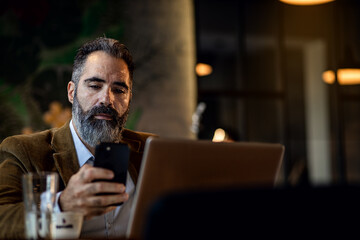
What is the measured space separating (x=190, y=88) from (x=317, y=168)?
2.55m

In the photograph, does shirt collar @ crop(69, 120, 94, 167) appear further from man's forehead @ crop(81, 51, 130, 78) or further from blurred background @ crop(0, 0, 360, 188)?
blurred background @ crop(0, 0, 360, 188)

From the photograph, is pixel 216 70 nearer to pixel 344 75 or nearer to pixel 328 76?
pixel 328 76

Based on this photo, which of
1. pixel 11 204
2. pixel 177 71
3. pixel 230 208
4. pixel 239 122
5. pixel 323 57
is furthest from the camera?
pixel 323 57

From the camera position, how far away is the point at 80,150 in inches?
80.4

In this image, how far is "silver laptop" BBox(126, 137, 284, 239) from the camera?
3.62 feet

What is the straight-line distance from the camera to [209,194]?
582 millimetres

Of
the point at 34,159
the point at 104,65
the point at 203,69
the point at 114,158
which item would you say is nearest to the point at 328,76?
the point at 203,69

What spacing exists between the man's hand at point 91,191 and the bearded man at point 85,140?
7cm

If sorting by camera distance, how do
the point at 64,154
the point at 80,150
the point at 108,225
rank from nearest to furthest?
1. the point at 108,225
2. the point at 64,154
3. the point at 80,150

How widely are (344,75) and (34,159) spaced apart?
17.6 feet

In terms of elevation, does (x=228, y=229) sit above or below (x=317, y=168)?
above

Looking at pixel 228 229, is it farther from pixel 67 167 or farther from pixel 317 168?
pixel 317 168

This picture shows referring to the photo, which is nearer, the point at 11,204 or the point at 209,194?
the point at 209,194

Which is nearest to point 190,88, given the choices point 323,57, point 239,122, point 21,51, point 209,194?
point 239,122
